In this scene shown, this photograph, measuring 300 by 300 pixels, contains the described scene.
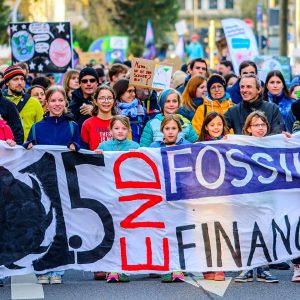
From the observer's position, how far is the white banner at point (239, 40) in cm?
2097

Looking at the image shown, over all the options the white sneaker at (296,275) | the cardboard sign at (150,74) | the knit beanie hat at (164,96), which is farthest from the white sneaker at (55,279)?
the cardboard sign at (150,74)

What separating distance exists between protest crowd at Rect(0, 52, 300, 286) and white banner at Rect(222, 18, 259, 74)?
219 inches

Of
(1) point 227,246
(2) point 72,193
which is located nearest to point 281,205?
(1) point 227,246

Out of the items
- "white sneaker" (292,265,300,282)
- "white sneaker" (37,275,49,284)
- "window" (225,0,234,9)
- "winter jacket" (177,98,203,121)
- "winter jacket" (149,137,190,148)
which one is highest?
"winter jacket" (149,137,190,148)

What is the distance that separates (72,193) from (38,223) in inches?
14.9

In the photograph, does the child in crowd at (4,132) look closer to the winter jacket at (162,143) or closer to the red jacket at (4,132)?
the red jacket at (4,132)

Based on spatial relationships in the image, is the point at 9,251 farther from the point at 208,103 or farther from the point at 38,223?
the point at 208,103

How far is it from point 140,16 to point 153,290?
6050 centimetres

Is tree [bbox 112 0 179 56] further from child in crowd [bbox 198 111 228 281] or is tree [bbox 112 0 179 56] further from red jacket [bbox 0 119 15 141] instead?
red jacket [bbox 0 119 15 141]

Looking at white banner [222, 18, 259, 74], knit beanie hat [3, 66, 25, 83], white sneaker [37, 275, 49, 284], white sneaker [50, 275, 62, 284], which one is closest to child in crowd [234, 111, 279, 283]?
white sneaker [50, 275, 62, 284]

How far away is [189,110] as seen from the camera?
13.5 m

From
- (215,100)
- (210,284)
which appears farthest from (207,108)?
(210,284)

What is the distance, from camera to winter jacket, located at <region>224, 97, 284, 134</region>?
12359 millimetres

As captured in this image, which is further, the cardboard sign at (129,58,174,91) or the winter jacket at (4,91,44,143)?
the cardboard sign at (129,58,174,91)
